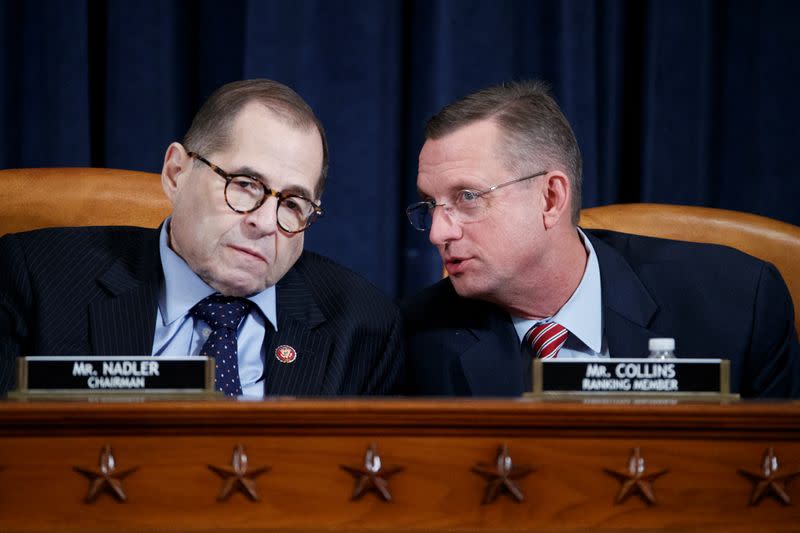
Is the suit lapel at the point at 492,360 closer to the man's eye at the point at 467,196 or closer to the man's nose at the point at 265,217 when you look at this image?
the man's eye at the point at 467,196

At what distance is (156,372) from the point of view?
3.83 feet

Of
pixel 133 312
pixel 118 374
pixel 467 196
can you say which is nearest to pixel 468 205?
pixel 467 196

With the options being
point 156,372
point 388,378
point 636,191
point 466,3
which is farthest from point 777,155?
point 156,372

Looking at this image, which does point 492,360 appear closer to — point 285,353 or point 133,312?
point 285,353

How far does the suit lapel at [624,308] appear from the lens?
1.85m

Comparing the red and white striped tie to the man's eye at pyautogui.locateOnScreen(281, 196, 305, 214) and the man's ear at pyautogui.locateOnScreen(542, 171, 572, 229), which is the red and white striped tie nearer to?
the man's ear at pyautogui.locateOnScreen(542, 171, 572, 229)

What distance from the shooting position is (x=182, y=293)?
69.9 inches

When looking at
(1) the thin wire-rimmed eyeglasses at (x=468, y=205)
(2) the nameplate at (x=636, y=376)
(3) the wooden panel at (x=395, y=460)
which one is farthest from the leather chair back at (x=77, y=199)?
(2) the nameplate at (x=636, y=376)

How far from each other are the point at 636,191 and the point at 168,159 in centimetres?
148


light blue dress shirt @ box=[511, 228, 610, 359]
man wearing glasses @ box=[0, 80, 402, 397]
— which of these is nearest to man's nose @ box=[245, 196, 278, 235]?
man wearing glasses @ box=[0, 80, 402, 397]

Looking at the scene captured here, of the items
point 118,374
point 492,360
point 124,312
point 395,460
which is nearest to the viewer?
point 395,460

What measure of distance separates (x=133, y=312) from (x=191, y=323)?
0.11 metres

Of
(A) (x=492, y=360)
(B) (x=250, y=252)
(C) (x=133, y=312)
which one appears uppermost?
(B) (x=250, y=252)

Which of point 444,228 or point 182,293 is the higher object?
point 444,228
